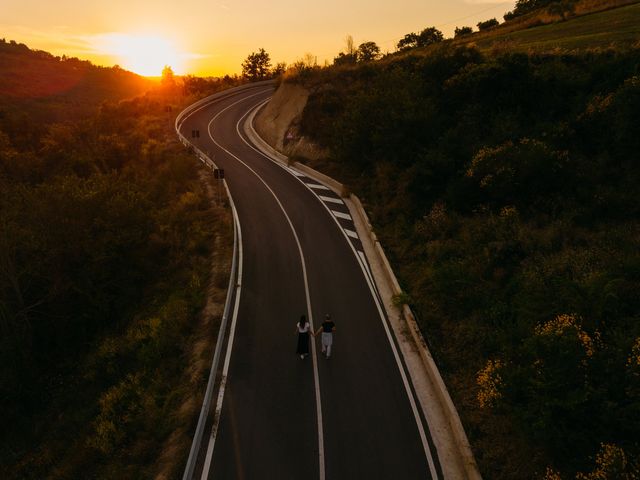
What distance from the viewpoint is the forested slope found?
8.98 m

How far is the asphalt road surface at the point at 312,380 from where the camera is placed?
9.91m

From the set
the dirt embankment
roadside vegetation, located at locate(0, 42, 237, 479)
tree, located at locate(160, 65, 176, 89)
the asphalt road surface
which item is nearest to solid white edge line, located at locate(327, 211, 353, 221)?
the asphalt road surface

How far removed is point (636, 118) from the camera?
1709 cm

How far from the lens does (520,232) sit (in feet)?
52.0

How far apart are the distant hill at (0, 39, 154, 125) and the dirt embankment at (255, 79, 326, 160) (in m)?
51.8

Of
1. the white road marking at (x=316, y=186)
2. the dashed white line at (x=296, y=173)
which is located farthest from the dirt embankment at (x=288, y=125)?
the white road marking at (x=316, y=186)

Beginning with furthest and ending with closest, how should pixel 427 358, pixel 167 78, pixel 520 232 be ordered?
pixel 167 78 → pixel 520 232 → pixel 427 358

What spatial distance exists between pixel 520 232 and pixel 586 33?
81.6 ft

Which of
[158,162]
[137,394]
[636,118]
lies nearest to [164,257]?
[137,394]

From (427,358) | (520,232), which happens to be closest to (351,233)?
(520,232)

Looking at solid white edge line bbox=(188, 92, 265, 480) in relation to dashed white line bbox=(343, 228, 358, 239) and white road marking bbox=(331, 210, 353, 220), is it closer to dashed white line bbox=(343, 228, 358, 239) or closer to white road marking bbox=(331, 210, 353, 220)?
dashed white line bbox=(343, 228, 358, 239)

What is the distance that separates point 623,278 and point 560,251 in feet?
10.9

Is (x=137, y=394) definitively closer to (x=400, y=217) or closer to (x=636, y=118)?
(x=400, y=217)

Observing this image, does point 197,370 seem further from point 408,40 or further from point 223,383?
point 408,40
